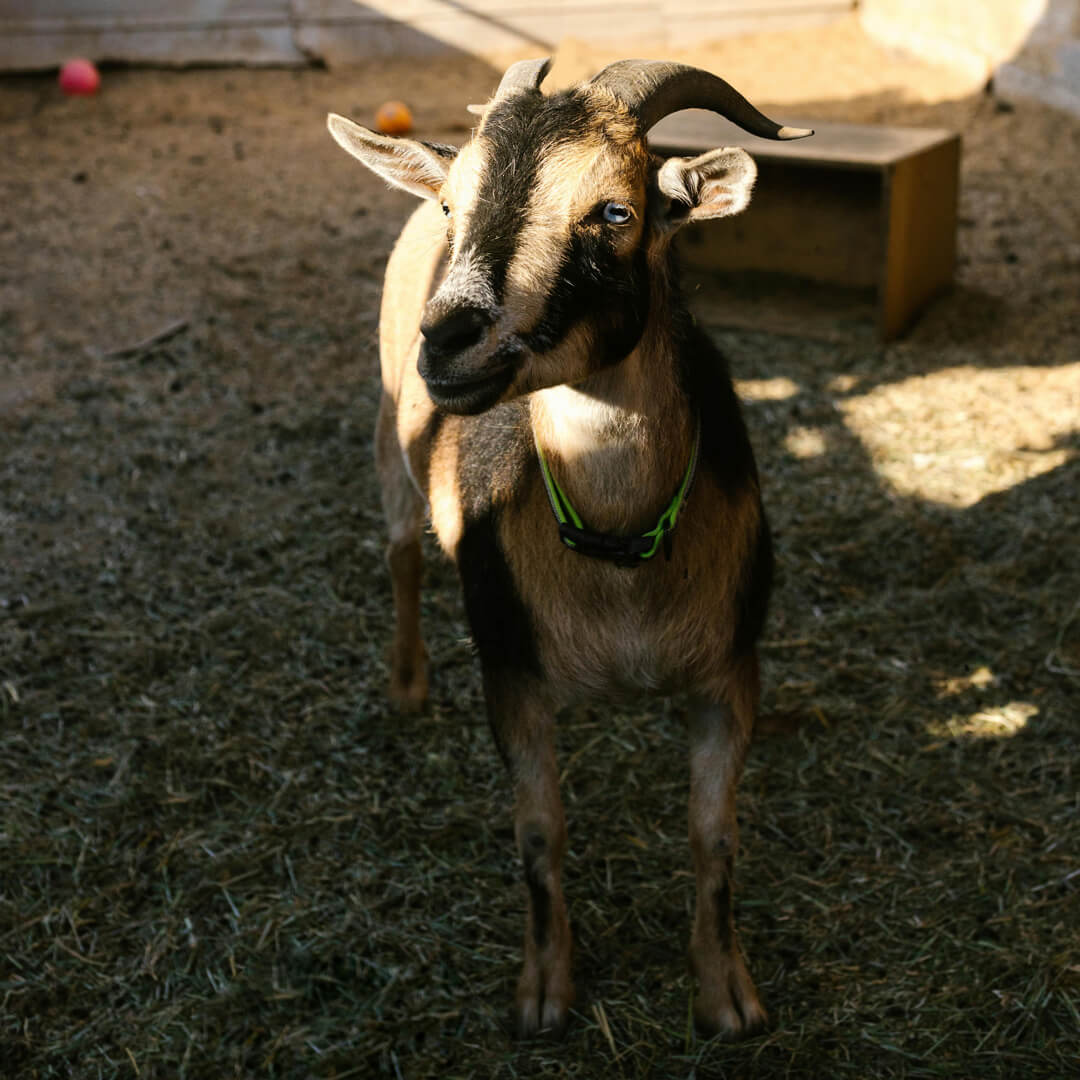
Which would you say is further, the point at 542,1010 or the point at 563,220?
the point at 542,1010

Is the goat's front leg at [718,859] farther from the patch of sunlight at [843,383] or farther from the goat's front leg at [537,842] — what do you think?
the patch of sunlight at [843,383]

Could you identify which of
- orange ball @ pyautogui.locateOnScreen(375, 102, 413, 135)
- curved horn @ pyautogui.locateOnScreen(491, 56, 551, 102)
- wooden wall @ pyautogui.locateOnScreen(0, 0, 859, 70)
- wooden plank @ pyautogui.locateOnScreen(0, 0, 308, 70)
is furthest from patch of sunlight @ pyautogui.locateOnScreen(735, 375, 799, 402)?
wooden plank @ pyautogui.locateOnScreen(0, 0, 308, 70)

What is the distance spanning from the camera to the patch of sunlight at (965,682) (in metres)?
3.86

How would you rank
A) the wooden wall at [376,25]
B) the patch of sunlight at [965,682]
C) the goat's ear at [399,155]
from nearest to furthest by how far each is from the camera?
the goat's ear at [399,155], the patch of sunlight at [965,682], the wooden wall at [376,25]

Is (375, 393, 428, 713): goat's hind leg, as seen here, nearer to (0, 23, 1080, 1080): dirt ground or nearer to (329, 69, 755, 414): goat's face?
(0, 23, 1080, 1080): dirt ground

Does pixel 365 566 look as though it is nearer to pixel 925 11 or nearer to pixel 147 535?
pixel 147 535

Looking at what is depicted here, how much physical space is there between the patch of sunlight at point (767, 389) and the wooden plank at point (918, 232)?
0.65 m

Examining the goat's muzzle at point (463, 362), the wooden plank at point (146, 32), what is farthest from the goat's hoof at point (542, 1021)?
the wooden plank at point (146, 32)

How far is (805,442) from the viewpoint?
17.5ft

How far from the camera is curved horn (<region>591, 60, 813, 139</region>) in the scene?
231 cm

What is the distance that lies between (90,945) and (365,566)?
186 centimetres

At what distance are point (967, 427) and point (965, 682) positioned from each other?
1.78 m

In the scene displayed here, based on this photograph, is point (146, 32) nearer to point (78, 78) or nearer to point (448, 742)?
point (78, 78)

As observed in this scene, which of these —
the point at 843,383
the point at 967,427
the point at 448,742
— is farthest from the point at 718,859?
the point at 843,383
